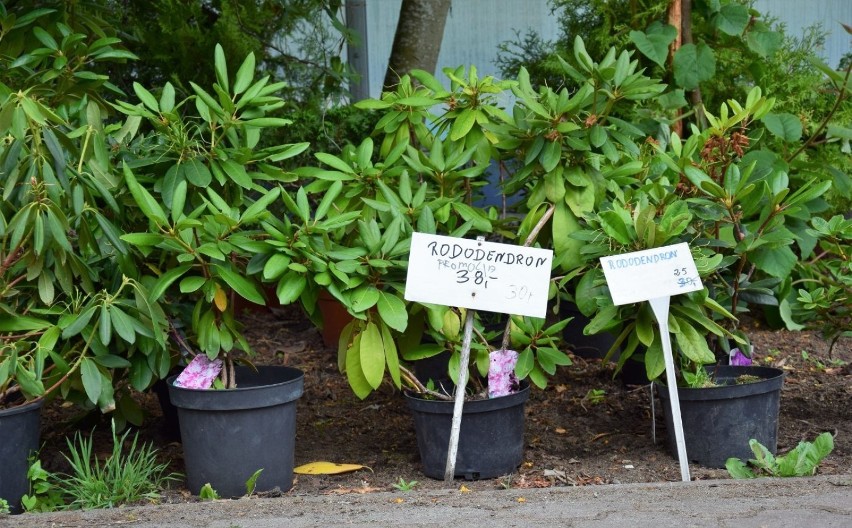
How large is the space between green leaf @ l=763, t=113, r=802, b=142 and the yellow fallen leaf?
7.76ft

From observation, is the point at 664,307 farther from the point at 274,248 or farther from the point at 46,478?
the point at 46,478

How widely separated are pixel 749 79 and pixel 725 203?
2.25 m

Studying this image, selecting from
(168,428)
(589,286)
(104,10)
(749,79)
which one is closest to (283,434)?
(168,428)

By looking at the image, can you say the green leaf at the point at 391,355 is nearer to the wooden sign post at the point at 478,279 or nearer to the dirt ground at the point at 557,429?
the wooden sign post at the point at 478,279

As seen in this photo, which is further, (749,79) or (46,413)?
(749,79)

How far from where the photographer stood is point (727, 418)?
354cm

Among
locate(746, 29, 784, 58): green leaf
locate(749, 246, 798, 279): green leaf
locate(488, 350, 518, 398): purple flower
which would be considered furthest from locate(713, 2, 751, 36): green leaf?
locate(488, 350, 518, 398): purple flower

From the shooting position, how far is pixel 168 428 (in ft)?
13.7

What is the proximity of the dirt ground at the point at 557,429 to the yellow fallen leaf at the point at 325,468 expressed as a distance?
26 mm

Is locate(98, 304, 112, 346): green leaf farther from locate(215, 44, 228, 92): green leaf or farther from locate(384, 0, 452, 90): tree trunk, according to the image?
locate(384, 0, 452, 90): tree trunk

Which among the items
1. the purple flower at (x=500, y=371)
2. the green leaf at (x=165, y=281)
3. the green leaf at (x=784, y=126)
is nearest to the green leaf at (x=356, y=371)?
the purple flower at (x=500, y=371)

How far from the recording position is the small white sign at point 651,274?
331 centimetres

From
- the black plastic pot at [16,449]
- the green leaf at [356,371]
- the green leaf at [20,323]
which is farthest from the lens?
the green leaf at [356,371]

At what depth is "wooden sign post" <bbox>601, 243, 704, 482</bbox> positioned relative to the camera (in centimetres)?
331
